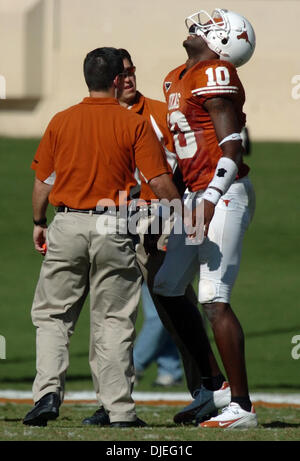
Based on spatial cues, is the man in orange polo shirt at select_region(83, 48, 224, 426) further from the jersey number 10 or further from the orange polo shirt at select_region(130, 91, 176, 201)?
the jersey number 10

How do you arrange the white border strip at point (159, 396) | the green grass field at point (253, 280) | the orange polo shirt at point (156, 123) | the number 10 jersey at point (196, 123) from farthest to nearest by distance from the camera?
1. the green grass field at point (253, 280)
2. the white border strip at point (159, 396)
3. the orange polo shirt at point (156, 123)
4. the number 10 jersey at point (196, 123)

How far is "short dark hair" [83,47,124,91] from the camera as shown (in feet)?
19.5

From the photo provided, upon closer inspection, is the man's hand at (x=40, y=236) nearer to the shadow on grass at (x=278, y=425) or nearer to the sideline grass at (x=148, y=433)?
the sideline grass at (x=148, y=433)

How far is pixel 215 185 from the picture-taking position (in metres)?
5.92

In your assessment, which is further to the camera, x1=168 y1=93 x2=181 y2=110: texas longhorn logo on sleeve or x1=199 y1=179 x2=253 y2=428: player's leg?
x1=168 y1=93 x2=181 y2=110: texas longhorn logo on sleeve

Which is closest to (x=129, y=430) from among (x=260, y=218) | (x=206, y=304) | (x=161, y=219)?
(x=206, y=304)

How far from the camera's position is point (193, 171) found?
6.25 metres

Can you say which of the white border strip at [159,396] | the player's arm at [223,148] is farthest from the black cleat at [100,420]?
the white border strip at [159,396]

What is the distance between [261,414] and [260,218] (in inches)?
632

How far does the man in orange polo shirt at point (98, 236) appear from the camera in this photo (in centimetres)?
583

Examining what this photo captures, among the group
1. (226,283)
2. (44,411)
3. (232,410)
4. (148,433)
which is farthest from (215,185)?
(44,411)

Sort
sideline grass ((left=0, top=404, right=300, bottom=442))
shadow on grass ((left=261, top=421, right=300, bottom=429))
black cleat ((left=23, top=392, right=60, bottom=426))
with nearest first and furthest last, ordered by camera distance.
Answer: sideline grass ((left=0, top=404, right=300, bottom=442))
black cleat ((left=23, top=392, right=60, bottom=426))
shadow on grass ((left=261, top=421, right=300, bottom=429))

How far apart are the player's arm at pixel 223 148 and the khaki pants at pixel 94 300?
488 millimetres

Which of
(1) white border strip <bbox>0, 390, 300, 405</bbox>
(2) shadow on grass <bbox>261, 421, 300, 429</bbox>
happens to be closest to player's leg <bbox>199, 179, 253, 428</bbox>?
(2) shadow on grass <bbox>261, 421, 300, 429</bbox>
